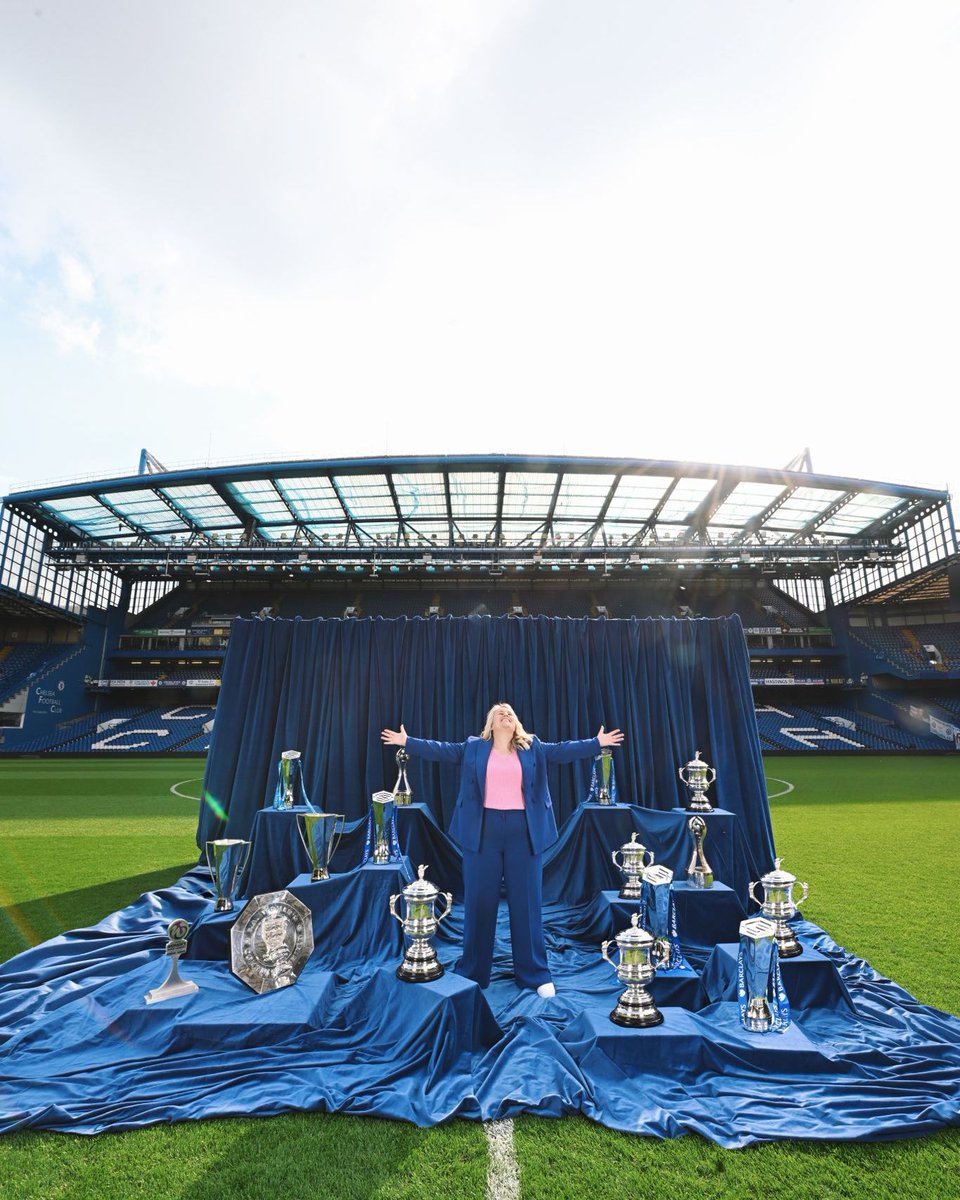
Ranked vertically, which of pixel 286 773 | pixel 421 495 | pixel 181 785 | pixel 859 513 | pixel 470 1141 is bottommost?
pixel 470 1141

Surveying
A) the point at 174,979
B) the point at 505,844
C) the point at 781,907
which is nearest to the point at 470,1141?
the point at 505,844

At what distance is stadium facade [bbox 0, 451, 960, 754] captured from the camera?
81.7 ft

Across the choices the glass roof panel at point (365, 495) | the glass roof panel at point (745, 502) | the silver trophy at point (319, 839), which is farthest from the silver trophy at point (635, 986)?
the glass roof panel at point (745, 502)

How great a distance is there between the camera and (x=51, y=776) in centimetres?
1703

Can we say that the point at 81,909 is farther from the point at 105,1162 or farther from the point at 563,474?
the point at 563,474

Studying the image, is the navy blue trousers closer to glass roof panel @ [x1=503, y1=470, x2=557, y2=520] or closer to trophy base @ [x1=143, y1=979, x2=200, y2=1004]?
trophy base @ [x1=143, y1=979, x2=200, y2=1004]

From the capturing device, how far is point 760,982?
3100 millimetres

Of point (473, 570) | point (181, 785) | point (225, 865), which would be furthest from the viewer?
point (473, 570)

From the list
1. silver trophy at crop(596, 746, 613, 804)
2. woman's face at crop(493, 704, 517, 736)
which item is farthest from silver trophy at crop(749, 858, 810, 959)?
silver trophy at crop(596, 746, 613, 804)

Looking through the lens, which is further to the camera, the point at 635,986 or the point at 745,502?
the point at 745,502

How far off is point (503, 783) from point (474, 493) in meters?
22.9

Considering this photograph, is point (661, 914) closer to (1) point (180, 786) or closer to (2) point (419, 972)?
(2) point (419, 972)

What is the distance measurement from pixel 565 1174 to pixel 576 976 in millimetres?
2003

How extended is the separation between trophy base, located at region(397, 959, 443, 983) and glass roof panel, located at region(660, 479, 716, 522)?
23.1 meters
